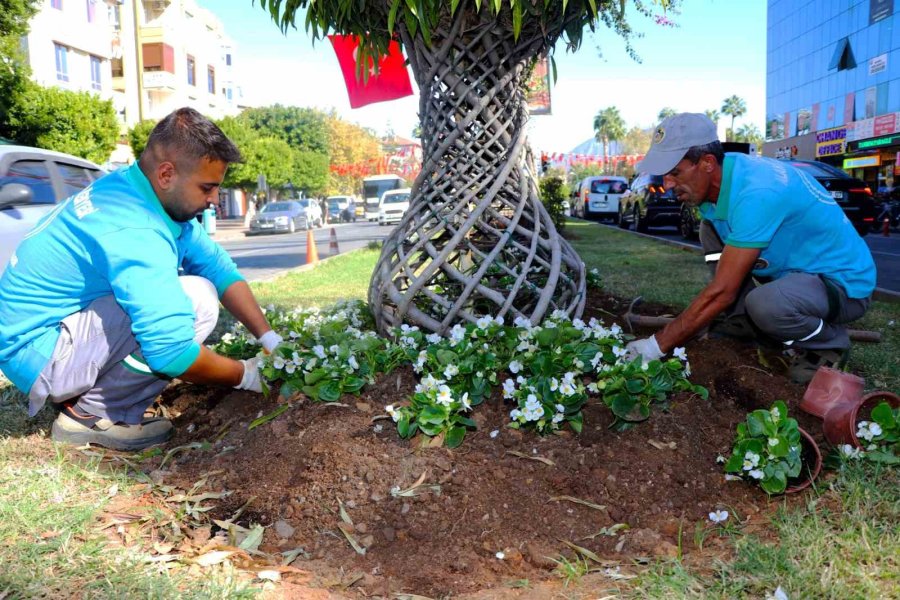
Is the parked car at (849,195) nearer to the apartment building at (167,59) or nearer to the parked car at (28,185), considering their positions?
the parked car at (28,185)

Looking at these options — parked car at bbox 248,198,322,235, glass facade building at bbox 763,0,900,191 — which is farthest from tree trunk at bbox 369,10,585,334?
glass facade building at bbox 763,0,900,191

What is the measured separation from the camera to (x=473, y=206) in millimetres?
3354

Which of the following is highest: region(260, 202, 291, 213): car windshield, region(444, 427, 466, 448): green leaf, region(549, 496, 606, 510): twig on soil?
region(260, 202, 291, 213): car windshield

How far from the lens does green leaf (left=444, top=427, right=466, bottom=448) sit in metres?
2.48

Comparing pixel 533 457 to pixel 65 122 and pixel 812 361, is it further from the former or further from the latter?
pixel 65 122

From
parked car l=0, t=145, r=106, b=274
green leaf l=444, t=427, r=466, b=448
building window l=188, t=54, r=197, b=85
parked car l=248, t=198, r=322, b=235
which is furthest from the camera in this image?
building window l=188, t=54, r=197, b=85

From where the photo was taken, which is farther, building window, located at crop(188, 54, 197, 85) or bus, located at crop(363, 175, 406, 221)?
building window, located at crop(188, 54, 197, 85)

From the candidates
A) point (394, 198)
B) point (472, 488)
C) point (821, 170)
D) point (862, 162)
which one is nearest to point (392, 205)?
point (394, 198)

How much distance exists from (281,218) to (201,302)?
2809 centimetres

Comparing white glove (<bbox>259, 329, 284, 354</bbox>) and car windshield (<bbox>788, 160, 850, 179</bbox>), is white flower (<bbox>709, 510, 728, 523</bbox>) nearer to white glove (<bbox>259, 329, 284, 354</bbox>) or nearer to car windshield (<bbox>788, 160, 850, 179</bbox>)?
white glove (<bbox>259, 329, 284, 354</bbox>)

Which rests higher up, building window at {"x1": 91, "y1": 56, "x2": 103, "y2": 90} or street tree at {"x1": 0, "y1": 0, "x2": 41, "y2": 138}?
building window at {"x1": 91, "y1": 56, "x2": 103, "y2": 90}

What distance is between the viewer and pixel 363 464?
2.43 metres

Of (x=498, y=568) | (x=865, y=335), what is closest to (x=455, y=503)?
(x=498, y=568)

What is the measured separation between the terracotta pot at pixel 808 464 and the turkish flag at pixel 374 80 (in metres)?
2.94
